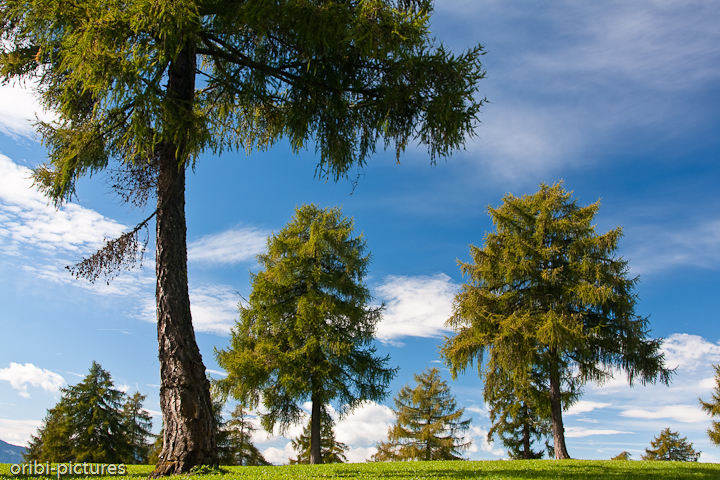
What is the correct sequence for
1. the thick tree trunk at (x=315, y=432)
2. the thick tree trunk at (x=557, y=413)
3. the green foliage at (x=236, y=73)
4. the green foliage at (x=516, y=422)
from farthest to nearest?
the green foliage at (x=516, y=422)
the thick tree trunk at (x=315, y=432)
the thick tree trunk at (x=557, y=413)
the green foliage at (x=236, y=73)

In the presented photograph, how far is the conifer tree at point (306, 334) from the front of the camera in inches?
640

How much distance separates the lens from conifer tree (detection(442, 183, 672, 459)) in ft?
53.9

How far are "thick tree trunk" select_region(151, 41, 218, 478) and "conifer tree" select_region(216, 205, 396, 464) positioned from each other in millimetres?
8211

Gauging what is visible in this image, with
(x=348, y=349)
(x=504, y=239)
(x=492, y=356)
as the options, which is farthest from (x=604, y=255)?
(x=348, y=349)

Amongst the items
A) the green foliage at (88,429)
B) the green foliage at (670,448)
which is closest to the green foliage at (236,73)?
the green foliage at (88,429)

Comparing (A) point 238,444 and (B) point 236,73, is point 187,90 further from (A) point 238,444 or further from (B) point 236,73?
(A) point 238,444

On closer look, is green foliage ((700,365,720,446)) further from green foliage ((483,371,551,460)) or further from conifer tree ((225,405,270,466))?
conifer tree ((225,405,270,466))

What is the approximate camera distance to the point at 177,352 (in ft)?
25.7

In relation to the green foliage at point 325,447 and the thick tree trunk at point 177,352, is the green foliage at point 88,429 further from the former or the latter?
the thick tree trunk at point 177,352

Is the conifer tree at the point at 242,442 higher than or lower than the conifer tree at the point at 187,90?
lower

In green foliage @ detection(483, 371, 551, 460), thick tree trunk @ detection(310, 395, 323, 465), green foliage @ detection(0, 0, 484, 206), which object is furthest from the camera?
green foliage @ detection(483, 371, 551, 460)

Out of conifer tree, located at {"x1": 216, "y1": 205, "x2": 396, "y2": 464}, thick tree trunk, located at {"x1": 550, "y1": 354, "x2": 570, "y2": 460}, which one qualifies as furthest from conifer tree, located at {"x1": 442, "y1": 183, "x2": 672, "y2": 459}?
conifer tree, located at {"x1": 216, "y1": 205, "x2": 396, "y2": 464}

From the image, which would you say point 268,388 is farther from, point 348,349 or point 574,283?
point 574,283

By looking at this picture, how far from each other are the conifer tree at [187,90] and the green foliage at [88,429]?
2202 centimetres
